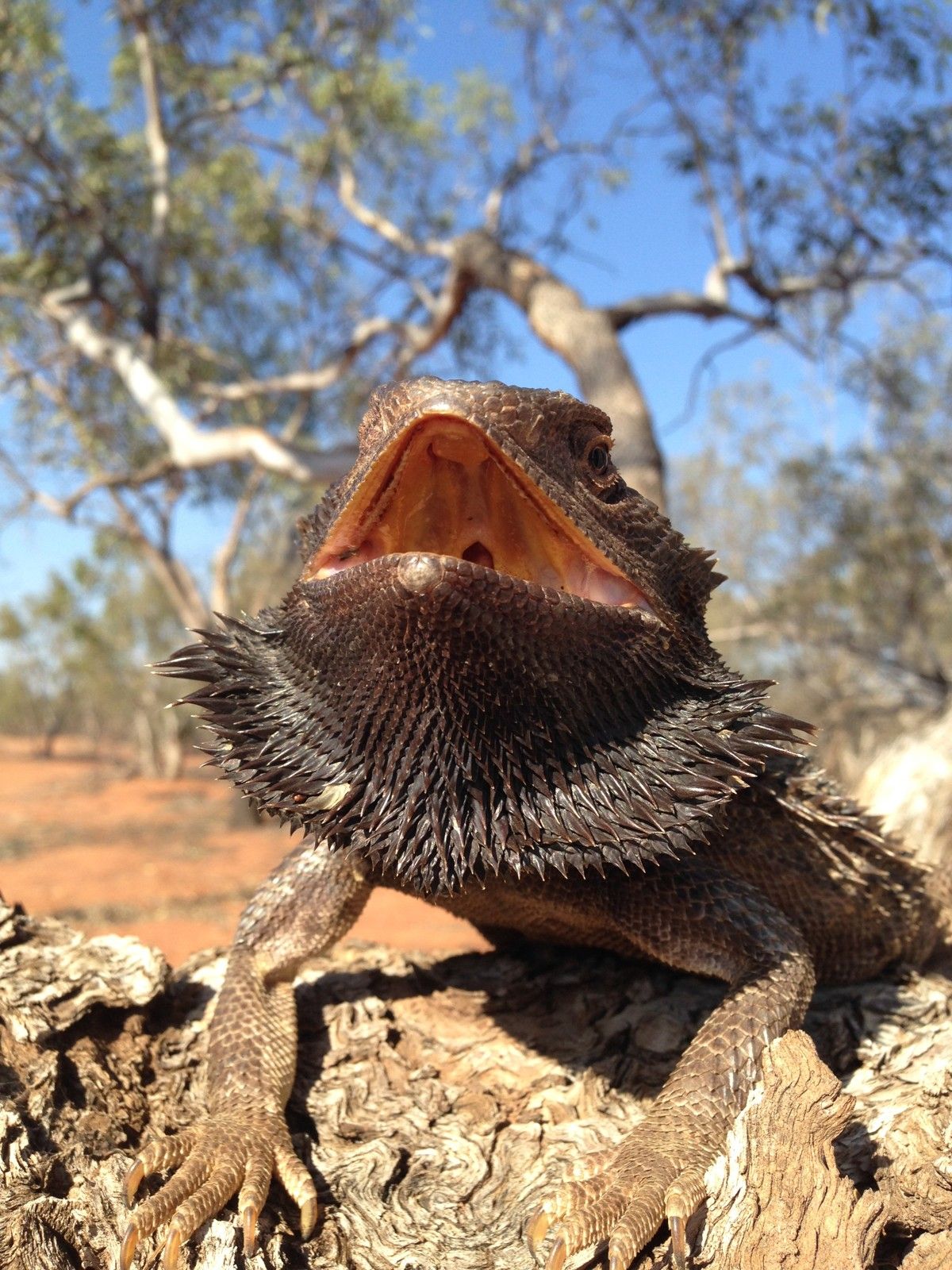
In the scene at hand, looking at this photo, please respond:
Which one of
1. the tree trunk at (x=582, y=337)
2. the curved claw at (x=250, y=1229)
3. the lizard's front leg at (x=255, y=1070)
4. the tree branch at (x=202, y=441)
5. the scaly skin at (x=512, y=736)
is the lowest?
the curved claw at (x=250, y=1229)

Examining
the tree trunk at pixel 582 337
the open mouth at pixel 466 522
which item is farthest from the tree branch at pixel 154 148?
the open mouth at pixel 466 522

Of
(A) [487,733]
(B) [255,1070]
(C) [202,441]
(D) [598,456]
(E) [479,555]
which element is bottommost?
(B) [255,1070]

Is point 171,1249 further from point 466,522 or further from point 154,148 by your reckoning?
point 154,148

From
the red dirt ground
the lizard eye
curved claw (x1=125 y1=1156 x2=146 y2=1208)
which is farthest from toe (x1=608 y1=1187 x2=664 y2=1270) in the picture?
the red dirt ground

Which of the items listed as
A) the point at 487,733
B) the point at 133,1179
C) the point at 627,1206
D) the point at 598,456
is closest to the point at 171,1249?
the point at 133,1179

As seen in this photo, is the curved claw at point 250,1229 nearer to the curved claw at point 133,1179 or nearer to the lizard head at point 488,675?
the curved claw at point 133,1179

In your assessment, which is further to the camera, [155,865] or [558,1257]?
[155,865]

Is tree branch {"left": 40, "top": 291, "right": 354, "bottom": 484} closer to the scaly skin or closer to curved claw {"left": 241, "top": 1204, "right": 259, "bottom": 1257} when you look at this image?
the scaly skin
